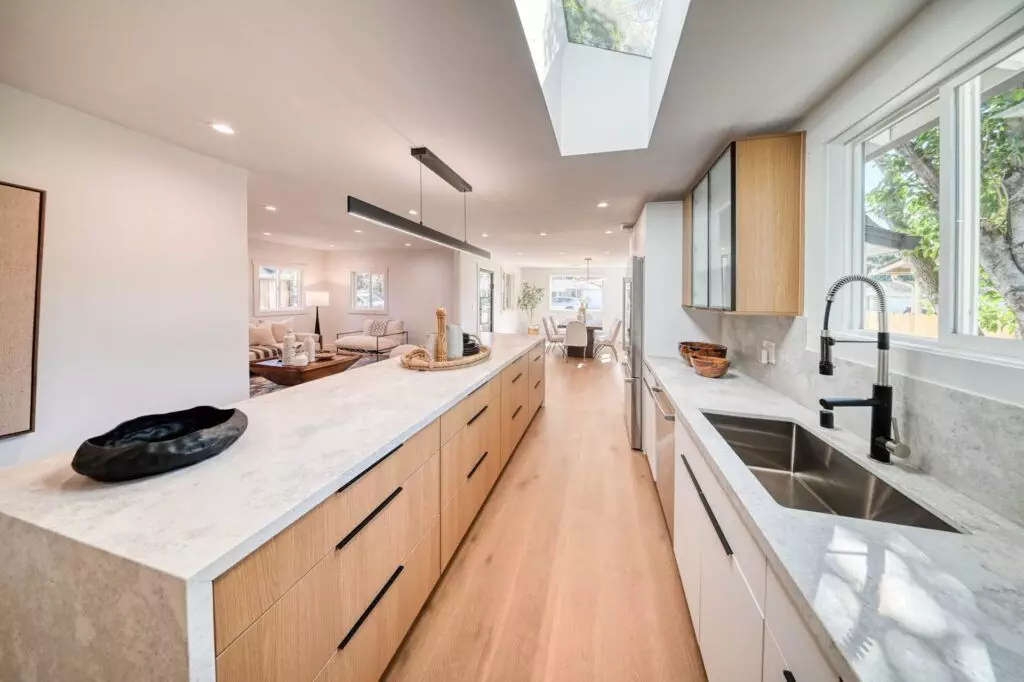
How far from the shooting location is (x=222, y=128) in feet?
7.43

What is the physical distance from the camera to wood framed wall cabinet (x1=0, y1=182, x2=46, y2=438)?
1.83 metres

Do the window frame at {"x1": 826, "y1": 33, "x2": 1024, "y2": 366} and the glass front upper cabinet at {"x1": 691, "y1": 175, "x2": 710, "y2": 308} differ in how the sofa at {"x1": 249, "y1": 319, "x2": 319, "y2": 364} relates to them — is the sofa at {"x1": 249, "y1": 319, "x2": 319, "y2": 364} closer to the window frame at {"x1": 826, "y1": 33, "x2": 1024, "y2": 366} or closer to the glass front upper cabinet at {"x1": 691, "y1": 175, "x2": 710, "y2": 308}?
the glass front upper cabinet at {"x1": 691, "y1": 175, "x2": 710, "y2": 308}

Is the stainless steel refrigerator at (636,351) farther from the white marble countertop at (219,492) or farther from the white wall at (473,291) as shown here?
the white wall at (473,291)

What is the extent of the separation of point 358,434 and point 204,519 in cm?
52

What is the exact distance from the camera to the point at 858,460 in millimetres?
1238

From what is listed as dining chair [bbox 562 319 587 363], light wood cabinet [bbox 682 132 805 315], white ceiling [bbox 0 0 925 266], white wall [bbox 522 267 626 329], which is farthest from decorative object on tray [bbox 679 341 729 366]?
white wall [bbox 522 267 626 329]

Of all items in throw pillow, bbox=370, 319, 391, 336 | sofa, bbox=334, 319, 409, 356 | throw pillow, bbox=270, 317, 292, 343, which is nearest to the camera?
throw pillow, bbox=270, 317, 292, 343

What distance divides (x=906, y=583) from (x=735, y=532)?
1.25 ft

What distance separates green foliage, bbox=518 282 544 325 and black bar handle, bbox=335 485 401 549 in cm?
1135

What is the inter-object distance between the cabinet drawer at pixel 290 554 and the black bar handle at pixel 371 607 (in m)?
0.32

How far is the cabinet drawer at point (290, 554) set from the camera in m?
0.73

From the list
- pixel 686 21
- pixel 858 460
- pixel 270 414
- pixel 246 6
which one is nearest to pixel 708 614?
pixel 858 460

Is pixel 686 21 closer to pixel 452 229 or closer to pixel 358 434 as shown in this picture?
pixel 358 434

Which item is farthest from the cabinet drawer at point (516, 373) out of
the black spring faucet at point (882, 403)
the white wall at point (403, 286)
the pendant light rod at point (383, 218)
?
the white wall at point (403, 286)
